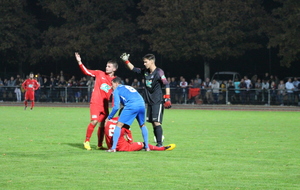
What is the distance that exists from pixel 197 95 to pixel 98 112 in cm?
2425

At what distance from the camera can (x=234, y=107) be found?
3566 centimetres

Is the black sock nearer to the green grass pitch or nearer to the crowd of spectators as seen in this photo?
the green grass pitch

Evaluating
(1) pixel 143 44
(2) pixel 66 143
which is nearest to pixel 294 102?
(1) pixel 143 44

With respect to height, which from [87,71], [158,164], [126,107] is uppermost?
[87,71]

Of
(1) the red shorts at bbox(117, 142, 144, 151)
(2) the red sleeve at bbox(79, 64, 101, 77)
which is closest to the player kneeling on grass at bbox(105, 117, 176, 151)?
(1) the red shorts at bbox(117, 142, 144, 151)

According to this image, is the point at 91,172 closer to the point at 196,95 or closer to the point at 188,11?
the point at 196,95

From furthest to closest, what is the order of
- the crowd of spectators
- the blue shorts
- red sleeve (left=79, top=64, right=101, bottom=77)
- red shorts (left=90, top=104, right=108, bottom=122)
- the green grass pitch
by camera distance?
the crowd of spectators → red sleeve (left=79, top=64, right=101, bottom=77) → red shorts (left=90, top=104, right=108, bottom=122) → the blue shorts → the green grass pitch

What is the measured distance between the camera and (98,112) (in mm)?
13281

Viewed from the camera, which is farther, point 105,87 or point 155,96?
point 105,87

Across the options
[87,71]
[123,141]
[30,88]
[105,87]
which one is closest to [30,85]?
[30,88]

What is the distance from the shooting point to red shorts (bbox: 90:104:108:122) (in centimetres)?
1326

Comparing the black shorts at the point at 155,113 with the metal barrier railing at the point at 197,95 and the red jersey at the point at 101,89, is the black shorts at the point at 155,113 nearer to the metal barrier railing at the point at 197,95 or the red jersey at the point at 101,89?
the red jersey at the point at 101,89

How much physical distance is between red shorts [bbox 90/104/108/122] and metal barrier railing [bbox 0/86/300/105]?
23.0 m

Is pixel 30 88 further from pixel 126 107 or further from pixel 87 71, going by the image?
pixel 126 107
